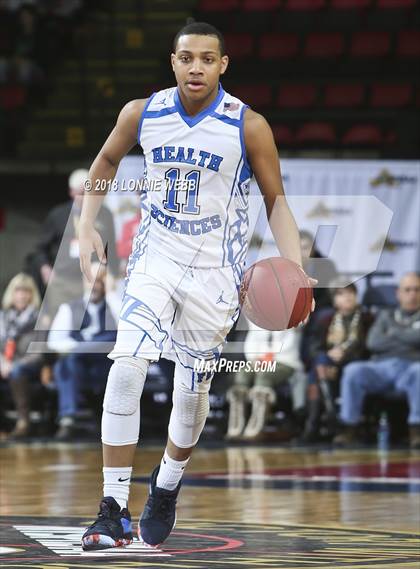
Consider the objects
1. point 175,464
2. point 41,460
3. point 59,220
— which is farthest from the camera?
point 59,220

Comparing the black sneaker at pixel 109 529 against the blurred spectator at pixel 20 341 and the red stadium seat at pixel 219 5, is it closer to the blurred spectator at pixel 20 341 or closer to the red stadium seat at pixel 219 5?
the blurred spectator at pixel 20 341

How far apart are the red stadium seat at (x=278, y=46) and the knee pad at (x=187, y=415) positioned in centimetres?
1181

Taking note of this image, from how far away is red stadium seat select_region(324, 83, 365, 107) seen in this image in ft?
50.9

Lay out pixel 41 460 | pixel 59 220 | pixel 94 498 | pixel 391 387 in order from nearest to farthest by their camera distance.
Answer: pixel 94 498 < pixel 41 460 < pixel 391 387 < pixel 59 220

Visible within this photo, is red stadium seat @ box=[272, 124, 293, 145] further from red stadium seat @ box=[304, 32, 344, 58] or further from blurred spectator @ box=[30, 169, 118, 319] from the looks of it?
blurred spectator @ box=[30, 169, 118, 319]

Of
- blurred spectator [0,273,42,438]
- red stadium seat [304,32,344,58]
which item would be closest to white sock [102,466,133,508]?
blurred spectator [0,273,42,438]

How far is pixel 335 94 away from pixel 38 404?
5789 millimetres

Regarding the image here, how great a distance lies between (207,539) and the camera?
16.0 feet

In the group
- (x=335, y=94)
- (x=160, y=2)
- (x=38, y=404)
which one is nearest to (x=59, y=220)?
(x=38, y=404)

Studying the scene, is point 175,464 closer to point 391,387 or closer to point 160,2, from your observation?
point 391,387

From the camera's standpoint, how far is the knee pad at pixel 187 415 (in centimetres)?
477

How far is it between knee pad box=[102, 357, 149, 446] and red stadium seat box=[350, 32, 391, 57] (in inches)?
475

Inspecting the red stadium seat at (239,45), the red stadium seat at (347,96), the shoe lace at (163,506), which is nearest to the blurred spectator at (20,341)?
the red stadium seat at (347,96)

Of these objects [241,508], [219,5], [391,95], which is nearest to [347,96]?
[391,95]
